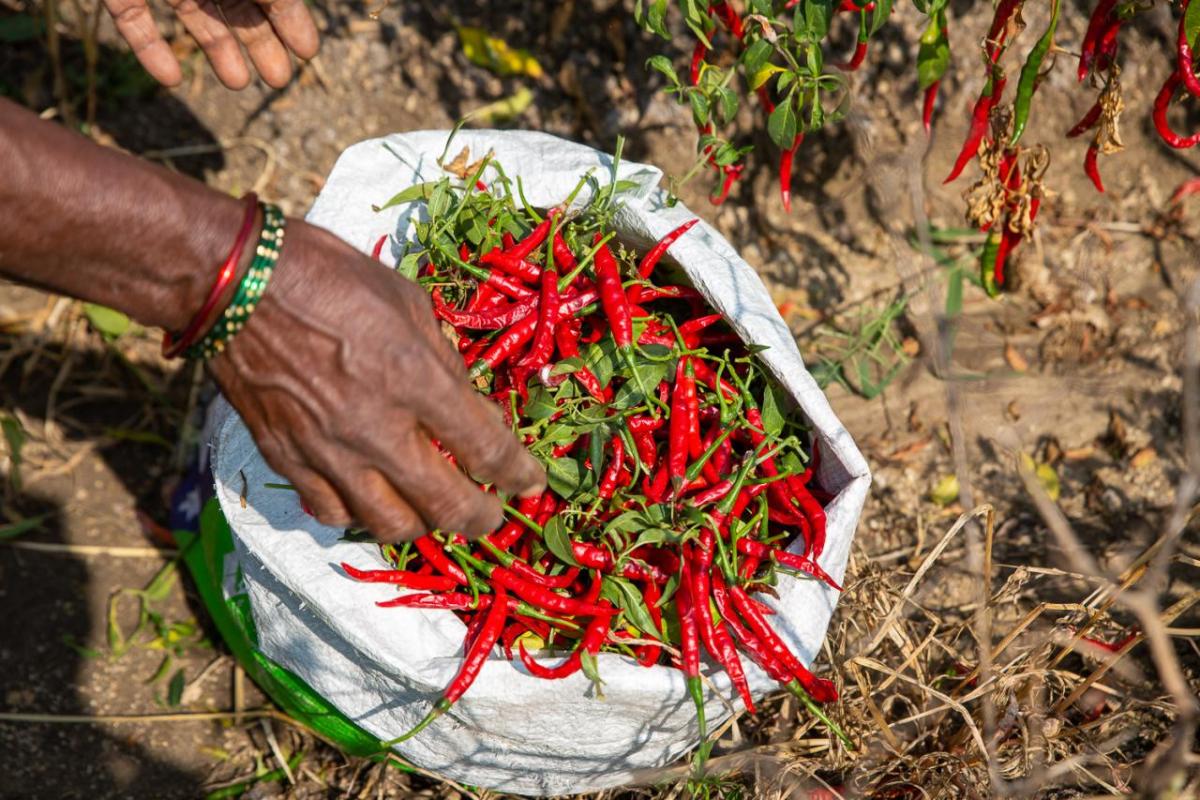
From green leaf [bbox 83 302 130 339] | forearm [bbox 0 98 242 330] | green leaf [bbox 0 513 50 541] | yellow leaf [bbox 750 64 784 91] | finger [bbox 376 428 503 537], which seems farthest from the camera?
green leaf [bbox 83 302 130 339]

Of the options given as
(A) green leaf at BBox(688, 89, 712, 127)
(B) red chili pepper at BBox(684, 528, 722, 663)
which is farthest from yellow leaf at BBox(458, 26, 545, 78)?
(B) red chili pepper at BBox(684, 528, 722, 663)

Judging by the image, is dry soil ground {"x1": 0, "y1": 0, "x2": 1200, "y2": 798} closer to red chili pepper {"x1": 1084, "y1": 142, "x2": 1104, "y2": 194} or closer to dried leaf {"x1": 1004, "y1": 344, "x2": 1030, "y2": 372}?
dried leaf {"x1": 1004, "y1": 344, "x2": 1030, "y2": 372}

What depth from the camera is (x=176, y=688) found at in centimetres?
248

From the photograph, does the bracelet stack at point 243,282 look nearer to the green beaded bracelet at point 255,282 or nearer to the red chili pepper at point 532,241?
the green beaded bracelet at point 255,282

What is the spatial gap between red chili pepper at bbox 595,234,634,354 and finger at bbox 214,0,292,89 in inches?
38.2

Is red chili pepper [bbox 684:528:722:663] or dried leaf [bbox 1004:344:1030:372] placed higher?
dried leaf [bbox 1004:344:1030:372]

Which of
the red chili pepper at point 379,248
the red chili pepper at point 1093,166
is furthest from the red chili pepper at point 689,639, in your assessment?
the red chili pepper at point 1093,166

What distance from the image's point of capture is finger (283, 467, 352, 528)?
4.83 ft

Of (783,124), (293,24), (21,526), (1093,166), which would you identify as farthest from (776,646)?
(21,526)

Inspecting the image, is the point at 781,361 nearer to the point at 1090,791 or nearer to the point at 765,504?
the point at 765,504

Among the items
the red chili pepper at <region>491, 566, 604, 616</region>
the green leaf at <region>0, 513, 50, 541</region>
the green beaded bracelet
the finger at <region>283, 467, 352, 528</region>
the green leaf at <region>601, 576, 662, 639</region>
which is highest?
the green beaded bracelet

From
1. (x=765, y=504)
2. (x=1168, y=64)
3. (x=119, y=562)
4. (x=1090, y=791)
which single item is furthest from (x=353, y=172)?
(x=1168, y=64)

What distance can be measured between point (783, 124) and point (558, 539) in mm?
922

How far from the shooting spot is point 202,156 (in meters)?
3.04
